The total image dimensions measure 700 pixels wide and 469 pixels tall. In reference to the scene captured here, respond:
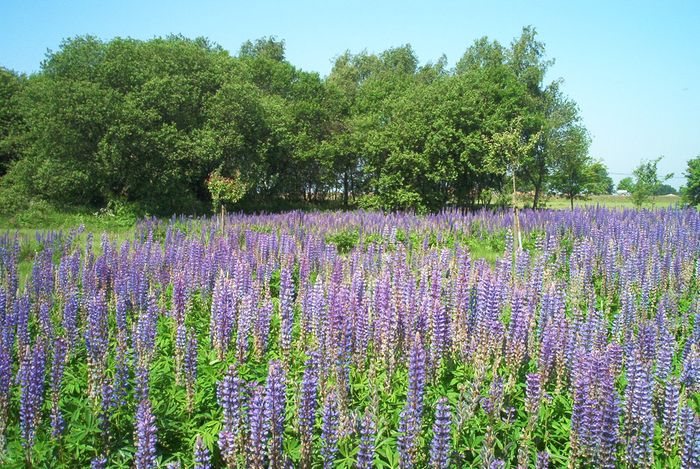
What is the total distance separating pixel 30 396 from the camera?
4.12 meters

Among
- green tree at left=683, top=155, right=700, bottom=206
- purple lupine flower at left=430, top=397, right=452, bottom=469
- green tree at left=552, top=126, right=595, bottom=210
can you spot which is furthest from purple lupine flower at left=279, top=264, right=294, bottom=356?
green tree at left=683, top=155, right=700, bottom=206

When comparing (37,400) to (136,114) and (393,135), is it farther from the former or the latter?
(393,135)

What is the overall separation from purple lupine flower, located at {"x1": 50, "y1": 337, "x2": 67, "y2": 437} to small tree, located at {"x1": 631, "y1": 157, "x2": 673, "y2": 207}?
31.7m

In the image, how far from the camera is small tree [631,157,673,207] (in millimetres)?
29969

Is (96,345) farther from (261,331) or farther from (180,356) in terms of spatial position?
(261,331)

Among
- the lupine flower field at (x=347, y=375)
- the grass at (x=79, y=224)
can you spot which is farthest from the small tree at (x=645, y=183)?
the lupine flower field at (x=347, y=375)

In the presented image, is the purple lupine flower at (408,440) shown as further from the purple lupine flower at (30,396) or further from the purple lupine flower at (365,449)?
the purple lupine flower at (30,396)

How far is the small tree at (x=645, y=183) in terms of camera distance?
30.0m

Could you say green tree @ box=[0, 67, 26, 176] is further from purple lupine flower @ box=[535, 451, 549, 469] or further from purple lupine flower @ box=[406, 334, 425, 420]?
purple lupine flower @ box=[535, 451, 549, 469]

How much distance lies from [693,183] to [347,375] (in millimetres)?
62333

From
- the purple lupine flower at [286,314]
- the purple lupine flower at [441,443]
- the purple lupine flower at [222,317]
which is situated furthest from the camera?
the purple lupine flower at [222,317]

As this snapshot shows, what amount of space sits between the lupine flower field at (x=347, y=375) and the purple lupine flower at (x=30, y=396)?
0.02m

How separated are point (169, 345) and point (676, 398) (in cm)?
553

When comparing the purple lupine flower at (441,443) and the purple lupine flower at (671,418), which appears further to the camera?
the purple lupine flower at (671,418)
